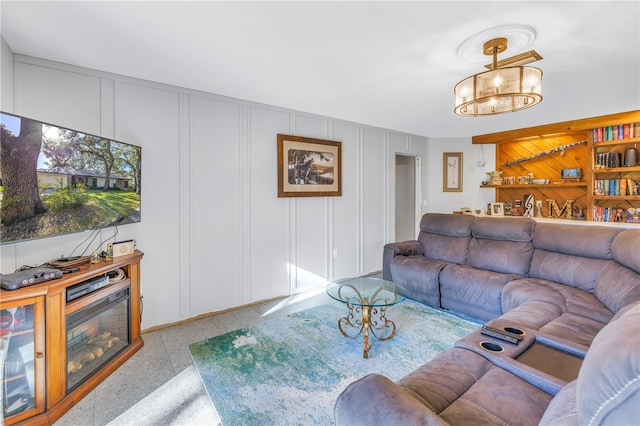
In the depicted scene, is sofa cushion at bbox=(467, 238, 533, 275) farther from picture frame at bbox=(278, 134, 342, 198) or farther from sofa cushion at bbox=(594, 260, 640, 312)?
picture frame at bbox=(278, 134, 342, 198)

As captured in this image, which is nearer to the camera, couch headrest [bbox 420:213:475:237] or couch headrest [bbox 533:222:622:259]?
couch headrest [bbox 533:222:622:259]

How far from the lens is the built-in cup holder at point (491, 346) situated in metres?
1.54

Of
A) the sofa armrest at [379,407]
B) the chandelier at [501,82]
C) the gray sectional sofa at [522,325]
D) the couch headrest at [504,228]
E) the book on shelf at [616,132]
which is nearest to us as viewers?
the gray sectional sofa at [522,325]

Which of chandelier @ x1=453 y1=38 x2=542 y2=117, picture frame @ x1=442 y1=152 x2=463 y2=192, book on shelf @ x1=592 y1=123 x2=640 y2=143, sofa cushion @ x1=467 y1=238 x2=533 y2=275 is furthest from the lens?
picture frame @ x1=442 y1=152 x2=463 y2=192

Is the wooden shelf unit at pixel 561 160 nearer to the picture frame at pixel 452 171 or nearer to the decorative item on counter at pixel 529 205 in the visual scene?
the decorative item on counter at pixel 529 205

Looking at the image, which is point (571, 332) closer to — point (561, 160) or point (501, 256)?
point (501, 256)

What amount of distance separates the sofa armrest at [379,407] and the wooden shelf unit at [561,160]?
4.68 meters

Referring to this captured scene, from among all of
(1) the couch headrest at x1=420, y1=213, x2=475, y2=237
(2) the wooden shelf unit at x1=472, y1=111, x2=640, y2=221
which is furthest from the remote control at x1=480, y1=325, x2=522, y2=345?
(2) the wooden shelf unit at x1=472, y1=111, x2=640, y2=221

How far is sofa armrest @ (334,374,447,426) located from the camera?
0.90 m

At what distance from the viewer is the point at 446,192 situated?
5.38 metres

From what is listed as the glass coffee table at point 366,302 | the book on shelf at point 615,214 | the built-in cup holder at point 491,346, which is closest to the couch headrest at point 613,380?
the built-in cup holder at point 491,346

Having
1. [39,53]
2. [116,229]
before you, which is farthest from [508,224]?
[39,53]

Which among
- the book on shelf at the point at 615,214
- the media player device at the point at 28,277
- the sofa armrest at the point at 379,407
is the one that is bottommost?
the sofa armrest at the point at 379,407

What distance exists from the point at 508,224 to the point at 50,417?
4072 mm
